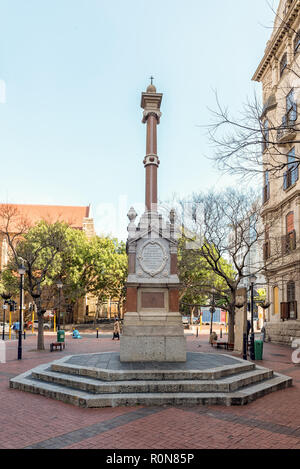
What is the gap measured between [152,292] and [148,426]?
596cm

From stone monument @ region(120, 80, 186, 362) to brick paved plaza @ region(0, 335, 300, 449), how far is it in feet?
11.5

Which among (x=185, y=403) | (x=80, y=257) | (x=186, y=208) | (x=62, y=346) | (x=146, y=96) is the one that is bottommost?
(x=62, y=346)

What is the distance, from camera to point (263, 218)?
31.5m

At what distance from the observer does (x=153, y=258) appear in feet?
42.8

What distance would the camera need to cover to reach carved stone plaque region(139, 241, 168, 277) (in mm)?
12930

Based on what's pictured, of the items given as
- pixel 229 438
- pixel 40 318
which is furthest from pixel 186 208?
pixel 229 438

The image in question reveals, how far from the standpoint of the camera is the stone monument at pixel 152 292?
475 inches

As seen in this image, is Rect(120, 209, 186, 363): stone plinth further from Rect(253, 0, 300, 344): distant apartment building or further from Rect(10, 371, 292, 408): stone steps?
Rect(253, 0, 300, 344): distant apartment building

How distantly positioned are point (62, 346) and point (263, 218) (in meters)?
19.0

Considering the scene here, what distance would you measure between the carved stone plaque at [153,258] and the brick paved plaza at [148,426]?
5.25 meters

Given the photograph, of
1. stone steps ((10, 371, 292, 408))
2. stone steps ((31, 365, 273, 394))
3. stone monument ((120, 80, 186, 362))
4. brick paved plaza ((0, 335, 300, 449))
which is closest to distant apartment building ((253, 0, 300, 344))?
stone monument ((120, 80, 186, 362))

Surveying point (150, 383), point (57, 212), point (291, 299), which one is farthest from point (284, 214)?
point (57, 212)

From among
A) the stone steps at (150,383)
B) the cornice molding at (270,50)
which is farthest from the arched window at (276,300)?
the stone steps at (150,383)
